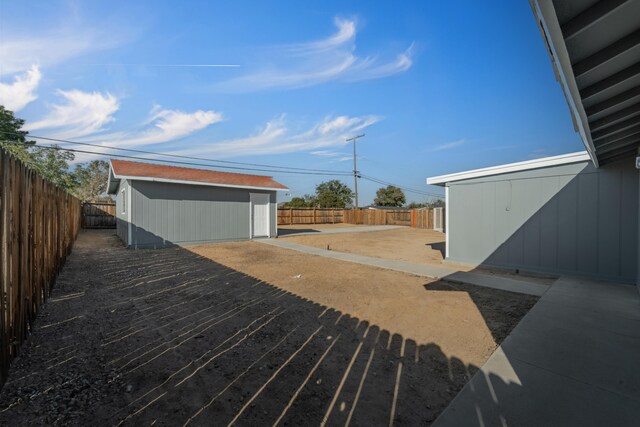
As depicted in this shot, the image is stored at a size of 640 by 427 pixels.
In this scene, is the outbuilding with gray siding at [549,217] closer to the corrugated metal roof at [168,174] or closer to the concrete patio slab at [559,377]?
the concrete patio slab at [559,377]

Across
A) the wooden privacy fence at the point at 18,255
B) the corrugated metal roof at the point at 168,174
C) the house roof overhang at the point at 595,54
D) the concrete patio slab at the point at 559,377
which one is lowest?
the concrete patio slab at the point at 559,377

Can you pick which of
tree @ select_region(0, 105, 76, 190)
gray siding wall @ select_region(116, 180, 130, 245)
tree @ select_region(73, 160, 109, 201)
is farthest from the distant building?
tree @ select_region(73, 160, 109, 201)

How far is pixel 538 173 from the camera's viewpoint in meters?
6.89

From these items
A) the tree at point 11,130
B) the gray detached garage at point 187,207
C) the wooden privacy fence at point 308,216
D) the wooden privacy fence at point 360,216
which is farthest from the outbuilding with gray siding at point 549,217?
the tree at point 11,130

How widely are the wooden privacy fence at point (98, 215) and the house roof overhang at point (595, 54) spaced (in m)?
26.6

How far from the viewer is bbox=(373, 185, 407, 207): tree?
161 feet

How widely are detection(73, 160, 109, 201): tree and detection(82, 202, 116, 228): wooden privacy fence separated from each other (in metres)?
13.6

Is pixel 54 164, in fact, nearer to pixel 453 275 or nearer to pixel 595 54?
pixel 453 275

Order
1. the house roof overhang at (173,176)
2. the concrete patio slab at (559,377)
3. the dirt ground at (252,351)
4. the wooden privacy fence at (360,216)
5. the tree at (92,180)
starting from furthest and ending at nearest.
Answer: the tree at (92,180) → the wooden privacy fence at (360,216) → the house roof overhang at (173,176) → the dirt ground at (252,351) → the concrete patio slab at (559,377)

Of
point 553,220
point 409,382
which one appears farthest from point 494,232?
point 409,382

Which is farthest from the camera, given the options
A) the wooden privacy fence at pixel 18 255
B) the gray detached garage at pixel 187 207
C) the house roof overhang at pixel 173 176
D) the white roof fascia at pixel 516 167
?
the house roof overhang at pixel 173 176

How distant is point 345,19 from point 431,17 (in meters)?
3.26

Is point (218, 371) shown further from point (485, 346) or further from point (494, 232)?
point (494, 232)

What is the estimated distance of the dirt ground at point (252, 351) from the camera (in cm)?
208
